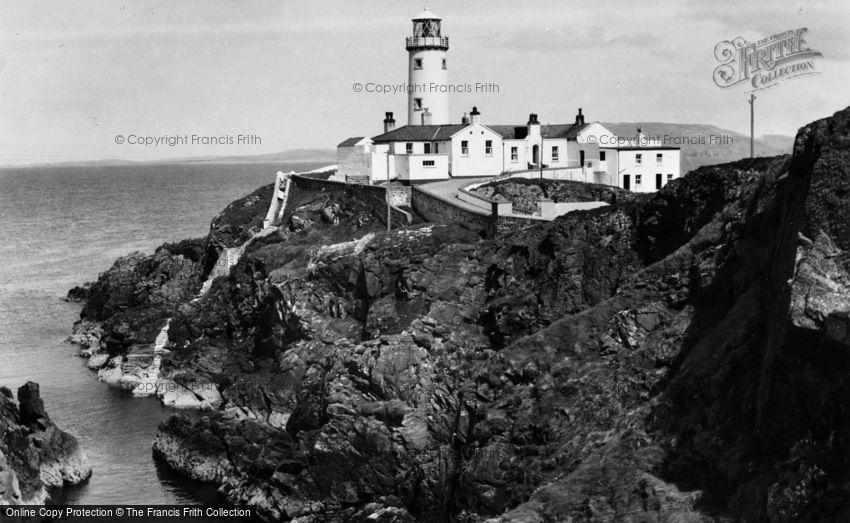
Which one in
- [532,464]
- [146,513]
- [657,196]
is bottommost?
[146,513]

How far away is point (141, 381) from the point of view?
72.9 metres

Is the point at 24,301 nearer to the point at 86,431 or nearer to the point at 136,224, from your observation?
the point at 86,431

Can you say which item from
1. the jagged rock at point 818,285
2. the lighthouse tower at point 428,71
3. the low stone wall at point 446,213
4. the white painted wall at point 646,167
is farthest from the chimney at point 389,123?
the jagged rock at point 818,285

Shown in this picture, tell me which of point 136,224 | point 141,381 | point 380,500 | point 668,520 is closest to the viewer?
point 668,520

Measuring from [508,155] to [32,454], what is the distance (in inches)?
1545

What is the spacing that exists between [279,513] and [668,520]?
17.8 metres

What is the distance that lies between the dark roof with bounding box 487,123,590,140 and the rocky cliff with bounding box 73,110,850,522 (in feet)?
53.5

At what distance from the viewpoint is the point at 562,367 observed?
49188 mm

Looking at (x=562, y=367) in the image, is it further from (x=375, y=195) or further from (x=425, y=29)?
(x=425, y=29)

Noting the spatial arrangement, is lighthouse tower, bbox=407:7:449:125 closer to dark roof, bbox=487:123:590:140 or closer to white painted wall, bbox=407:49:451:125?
white painted wall, bbox=407:49:451:125

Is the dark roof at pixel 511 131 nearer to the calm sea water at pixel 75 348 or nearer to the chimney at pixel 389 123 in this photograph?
the chimney at pixel 389 123

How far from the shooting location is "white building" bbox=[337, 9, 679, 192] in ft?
266

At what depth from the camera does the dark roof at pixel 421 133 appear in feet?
271

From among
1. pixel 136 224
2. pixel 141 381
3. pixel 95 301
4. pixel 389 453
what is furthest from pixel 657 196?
pixel 136 224
